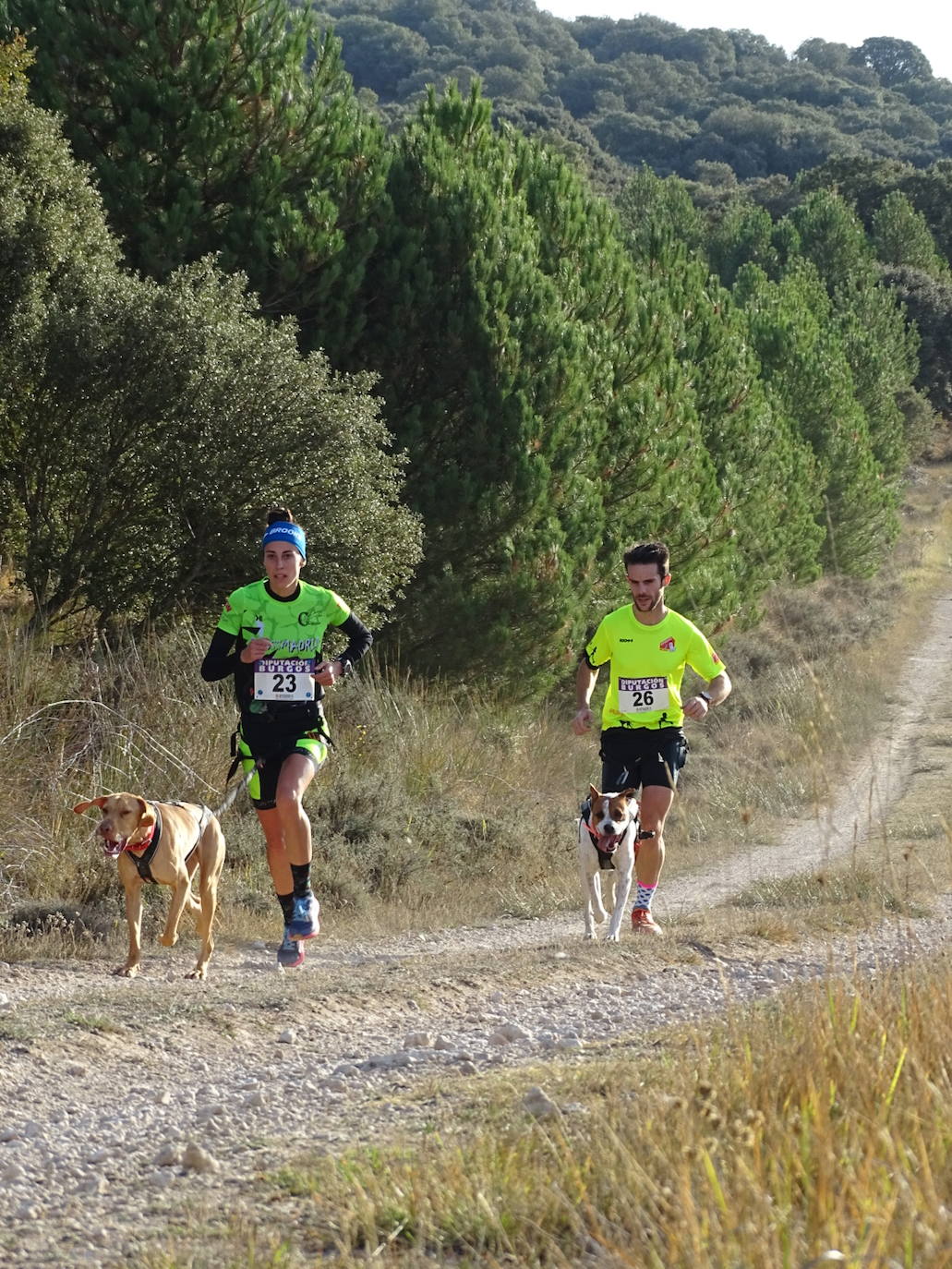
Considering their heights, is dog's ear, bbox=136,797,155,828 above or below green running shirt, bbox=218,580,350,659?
below

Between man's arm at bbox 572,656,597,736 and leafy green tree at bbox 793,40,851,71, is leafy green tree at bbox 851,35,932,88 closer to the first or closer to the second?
leafy green tree at bbox 793,40,851,71

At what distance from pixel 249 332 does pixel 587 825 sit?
5.85 m

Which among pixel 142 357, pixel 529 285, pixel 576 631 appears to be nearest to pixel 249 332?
pixel 142 357

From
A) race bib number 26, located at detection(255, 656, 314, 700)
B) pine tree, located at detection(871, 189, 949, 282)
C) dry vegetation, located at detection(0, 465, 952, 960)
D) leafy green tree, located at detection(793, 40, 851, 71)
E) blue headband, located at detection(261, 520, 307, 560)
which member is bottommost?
dry vegetation, located at detection(0, 465, 952, 960)

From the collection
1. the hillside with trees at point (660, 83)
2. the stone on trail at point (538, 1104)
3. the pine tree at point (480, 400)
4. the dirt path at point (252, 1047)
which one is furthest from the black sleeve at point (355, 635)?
the hillside with trees at point (660, 83)

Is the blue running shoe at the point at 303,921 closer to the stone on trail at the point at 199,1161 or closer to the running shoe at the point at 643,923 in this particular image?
the running shoe at the point at 643,923

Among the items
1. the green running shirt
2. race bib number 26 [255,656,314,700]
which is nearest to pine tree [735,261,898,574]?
the green running shirt

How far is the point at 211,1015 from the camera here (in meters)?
6.16

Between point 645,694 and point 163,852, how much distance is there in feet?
9.59

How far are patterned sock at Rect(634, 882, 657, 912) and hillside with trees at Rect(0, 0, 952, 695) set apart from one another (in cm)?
470

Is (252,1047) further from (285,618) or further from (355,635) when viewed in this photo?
(355,635)

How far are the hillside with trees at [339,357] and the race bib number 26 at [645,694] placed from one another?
4.46m

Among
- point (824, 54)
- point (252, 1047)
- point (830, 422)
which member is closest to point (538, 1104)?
point (252, 1047)

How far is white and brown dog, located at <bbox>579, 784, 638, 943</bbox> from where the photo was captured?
8.40 metres
